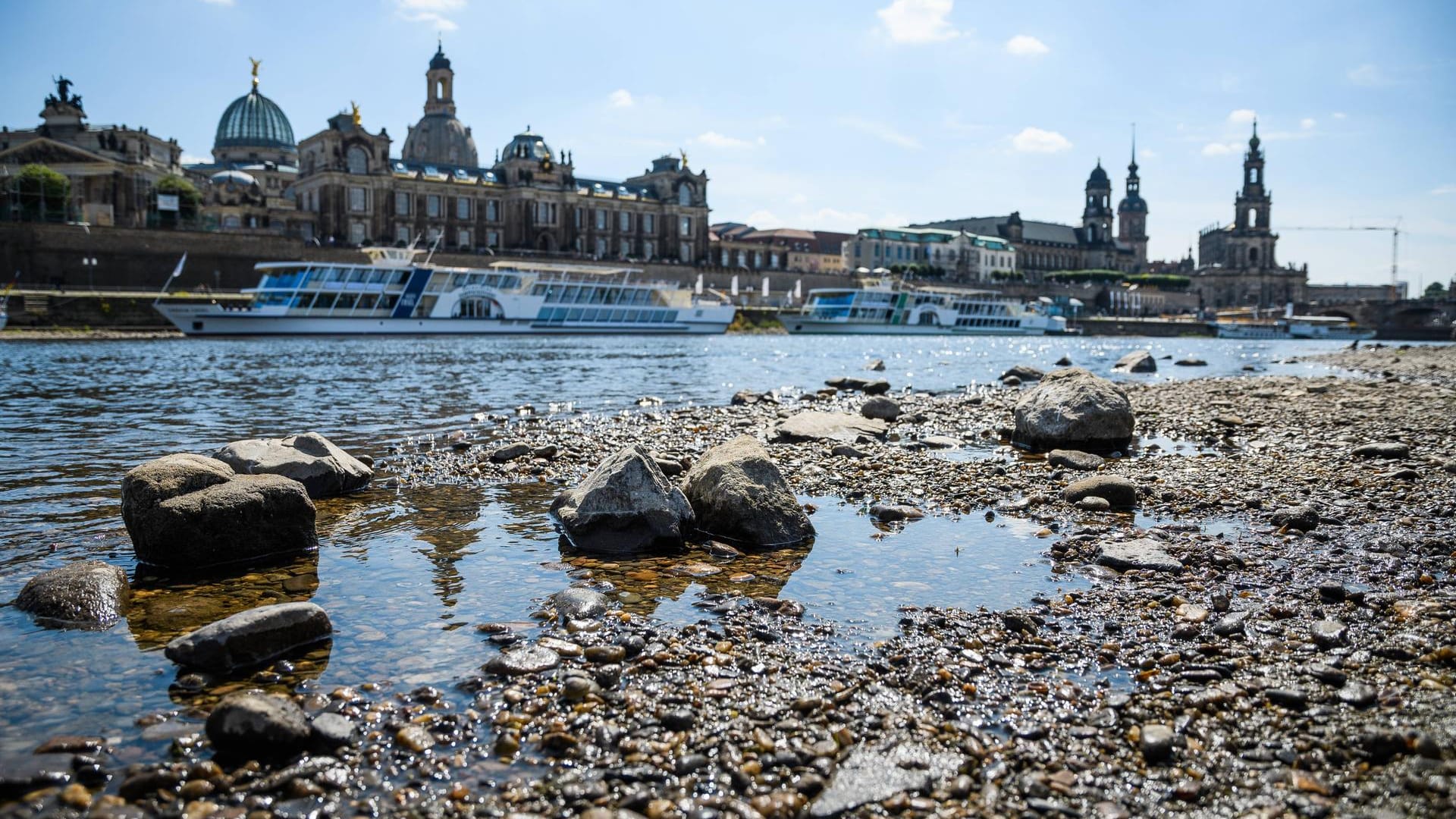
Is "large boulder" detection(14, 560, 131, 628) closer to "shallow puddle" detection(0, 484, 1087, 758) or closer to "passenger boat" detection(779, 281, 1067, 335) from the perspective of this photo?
"shallow puddle" detection(0, 484, 1087, 758)

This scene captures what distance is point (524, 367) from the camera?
37.2 meters

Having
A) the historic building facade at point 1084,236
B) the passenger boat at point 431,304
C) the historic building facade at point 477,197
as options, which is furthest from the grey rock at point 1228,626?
the historic building facade at point 1084,236

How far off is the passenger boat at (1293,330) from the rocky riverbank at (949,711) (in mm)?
112315

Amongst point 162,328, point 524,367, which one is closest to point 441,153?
point 162,328

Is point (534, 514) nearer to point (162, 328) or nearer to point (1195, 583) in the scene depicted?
point (1195, 583)

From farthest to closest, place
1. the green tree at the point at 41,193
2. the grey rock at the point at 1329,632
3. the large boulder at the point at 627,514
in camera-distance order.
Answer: the green tree at the point at 41,193, the large boulder at the point at 627,514, the grey rock at the point at 1329,632

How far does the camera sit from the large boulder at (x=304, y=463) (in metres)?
11.5

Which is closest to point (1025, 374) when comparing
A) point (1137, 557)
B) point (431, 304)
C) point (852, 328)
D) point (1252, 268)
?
point (1137, 557)

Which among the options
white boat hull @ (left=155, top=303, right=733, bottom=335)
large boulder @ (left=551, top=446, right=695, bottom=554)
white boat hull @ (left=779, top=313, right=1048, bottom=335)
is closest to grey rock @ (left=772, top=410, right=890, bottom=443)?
large boulder @ (left=551, top=446, right=695, bottom=554)

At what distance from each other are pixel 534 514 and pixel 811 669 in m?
5.50

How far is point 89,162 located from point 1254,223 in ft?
562

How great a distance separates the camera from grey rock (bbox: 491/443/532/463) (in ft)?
47.2

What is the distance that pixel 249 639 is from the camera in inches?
248

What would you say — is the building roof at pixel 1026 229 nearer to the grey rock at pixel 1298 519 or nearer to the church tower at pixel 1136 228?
the church tower at pixel 1136 228
